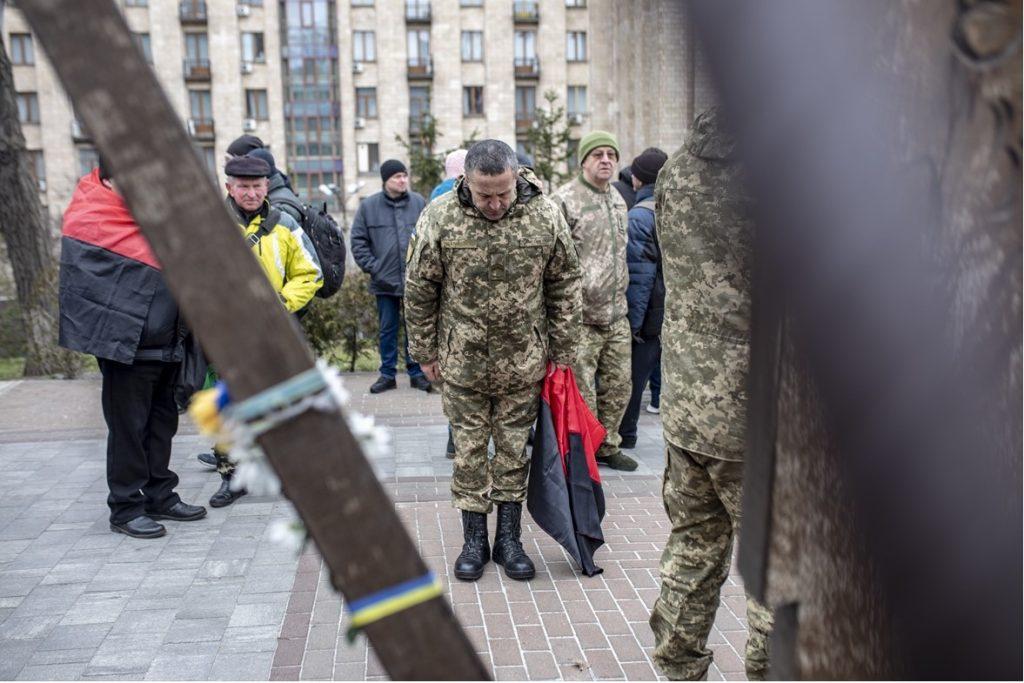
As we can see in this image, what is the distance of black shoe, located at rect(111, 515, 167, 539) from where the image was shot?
4.82m

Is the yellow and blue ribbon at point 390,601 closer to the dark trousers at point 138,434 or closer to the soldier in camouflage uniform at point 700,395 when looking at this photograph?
the soldier in camouflage uniform at point 700,395

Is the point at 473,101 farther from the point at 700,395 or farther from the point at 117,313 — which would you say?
the point at 700,395

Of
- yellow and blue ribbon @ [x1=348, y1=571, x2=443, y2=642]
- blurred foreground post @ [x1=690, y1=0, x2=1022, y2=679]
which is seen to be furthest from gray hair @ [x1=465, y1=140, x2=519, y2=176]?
yellow and blue ribbon @ [x1=348, y1=571, x2=443, y2=642]

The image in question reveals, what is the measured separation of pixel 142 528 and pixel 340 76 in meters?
46.7

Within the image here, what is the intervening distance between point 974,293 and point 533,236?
10.1 feet

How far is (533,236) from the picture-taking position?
4004 mm

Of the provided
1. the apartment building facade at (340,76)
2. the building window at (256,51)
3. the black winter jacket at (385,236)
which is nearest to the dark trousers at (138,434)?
the black winter jacket at (385,236)

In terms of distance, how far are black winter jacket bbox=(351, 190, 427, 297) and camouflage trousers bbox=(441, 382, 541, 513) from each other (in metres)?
3.99

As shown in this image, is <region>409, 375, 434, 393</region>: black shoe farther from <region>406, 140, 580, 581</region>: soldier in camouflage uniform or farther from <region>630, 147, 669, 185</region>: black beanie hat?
<region>406, 140, 580, 581</region>: soldier in camouflage uniform

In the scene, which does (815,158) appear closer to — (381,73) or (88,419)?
(88,419)

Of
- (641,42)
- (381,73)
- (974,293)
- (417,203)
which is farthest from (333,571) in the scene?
(381,73)

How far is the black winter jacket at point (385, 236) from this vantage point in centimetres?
817

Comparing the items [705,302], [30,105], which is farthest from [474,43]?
[705,302]

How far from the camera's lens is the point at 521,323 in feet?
13.4
